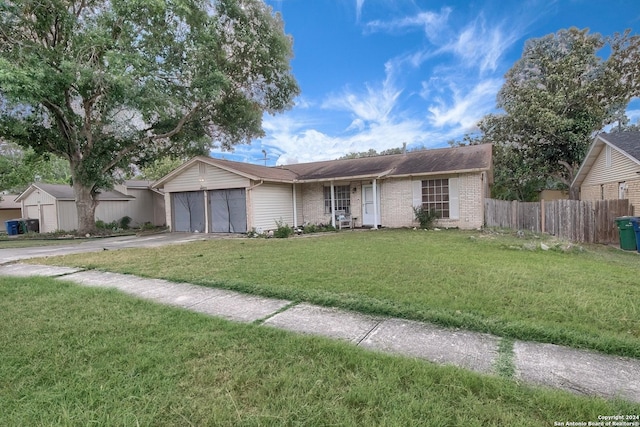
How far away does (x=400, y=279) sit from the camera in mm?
4996

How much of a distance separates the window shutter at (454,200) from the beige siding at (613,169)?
20.0ft

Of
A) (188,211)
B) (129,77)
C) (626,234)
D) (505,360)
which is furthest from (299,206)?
(505,360)

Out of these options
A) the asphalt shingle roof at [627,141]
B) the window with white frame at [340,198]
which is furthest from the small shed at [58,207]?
the asphalt shingle roof at [627,141]

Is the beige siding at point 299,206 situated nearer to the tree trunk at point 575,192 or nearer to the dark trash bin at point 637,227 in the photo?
the dark trash bin at point 637,227

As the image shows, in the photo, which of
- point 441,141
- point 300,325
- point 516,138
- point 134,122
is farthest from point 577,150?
point 134,122

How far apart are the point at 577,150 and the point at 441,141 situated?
11.9 metres

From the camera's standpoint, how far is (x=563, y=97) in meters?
18.6

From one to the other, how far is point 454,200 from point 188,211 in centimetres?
1282

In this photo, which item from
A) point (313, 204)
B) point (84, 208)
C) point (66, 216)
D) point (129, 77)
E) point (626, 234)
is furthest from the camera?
point (66, 216)

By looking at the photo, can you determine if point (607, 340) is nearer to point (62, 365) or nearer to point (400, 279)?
point (400, 279)

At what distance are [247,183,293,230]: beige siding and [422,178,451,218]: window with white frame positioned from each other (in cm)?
663

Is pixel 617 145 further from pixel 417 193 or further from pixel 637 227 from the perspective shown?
pixel 417 193

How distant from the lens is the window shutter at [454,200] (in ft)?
44.1

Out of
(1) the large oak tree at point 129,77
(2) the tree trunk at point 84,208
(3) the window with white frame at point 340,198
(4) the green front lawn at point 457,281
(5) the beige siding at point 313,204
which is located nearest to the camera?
(4) the green front lawn at point 457,281
